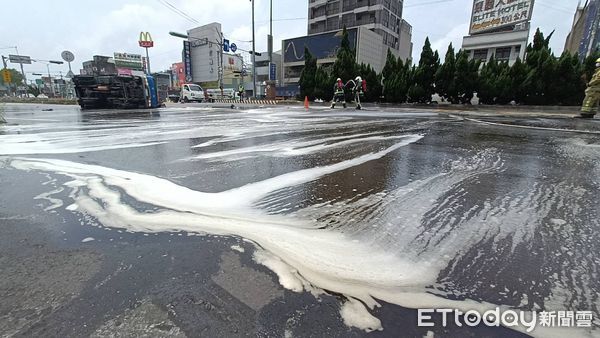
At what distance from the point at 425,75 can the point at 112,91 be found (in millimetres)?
16506

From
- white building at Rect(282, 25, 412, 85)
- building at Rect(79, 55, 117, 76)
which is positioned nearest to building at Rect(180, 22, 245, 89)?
building at Rect(79, 55, 117, 76)

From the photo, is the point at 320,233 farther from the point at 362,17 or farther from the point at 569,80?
the point at 362,17

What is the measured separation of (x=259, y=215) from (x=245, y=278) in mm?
722

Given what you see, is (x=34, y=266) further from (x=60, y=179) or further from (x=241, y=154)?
(x=241, y=154)

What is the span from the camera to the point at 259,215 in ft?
6.92

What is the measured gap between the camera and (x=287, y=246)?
5.57 ft

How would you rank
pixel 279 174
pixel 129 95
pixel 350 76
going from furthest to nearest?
pixel 350 76 < pixel 129 95 < pixel 279 174

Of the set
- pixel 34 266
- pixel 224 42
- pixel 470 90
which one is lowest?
pixel 34 266

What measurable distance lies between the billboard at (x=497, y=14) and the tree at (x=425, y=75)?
82.1 feet

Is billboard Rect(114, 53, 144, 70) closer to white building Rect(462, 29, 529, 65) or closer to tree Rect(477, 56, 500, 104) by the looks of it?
white building Rect(462, 29, 529, 65)

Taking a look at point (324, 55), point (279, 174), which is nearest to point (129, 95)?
point (279, 174)

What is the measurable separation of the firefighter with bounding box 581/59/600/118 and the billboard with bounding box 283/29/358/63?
35.7 meters

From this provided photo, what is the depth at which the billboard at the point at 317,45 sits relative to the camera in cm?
4434

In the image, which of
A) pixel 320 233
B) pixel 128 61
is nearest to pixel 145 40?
pixel 128 61
